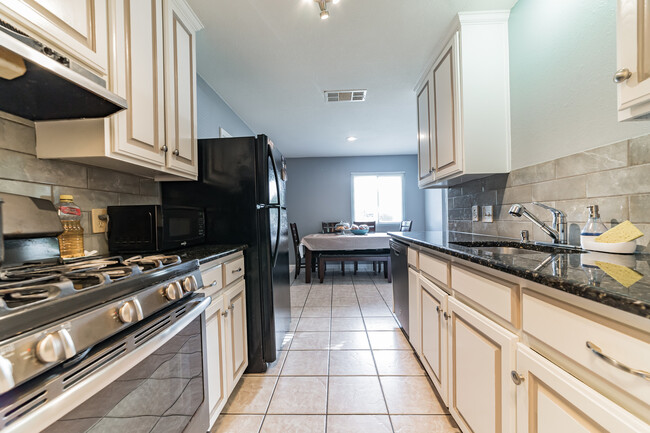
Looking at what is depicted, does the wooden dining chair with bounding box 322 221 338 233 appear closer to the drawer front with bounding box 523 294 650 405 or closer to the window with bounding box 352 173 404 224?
the window with bounding box 352 173 404 224

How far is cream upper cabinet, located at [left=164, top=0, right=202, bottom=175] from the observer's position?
1447 millimetres

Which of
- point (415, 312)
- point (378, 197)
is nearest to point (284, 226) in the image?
point (415, 312)

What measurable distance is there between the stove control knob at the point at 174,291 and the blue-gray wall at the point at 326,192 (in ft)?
16.4

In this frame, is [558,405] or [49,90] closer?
[558,405]

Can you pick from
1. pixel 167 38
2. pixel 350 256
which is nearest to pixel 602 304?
pixel 167 38

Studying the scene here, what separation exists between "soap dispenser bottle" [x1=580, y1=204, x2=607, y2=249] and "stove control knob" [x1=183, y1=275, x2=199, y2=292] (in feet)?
5.28

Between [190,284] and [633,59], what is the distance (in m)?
1.63

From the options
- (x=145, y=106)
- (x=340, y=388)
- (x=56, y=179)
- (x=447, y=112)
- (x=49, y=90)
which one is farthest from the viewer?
(x=447, y=112)

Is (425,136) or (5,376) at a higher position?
(425,136)

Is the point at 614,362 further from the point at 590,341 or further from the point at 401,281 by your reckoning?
the point at 401,281

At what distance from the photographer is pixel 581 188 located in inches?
47.5

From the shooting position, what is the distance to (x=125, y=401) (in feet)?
2.27

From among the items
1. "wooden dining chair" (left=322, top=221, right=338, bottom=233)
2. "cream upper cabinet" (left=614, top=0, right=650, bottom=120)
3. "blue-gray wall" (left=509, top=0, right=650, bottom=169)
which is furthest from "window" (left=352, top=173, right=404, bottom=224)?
"cream upper cabinet" (left=614, top=0, right=650, bottom=120)

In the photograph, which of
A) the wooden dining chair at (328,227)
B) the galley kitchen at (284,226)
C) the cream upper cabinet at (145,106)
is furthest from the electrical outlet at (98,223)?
the wooden dining chair at (328,227)
